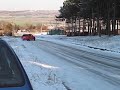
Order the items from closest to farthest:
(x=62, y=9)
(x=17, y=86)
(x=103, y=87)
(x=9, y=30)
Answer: (x=17, y=86), (x=103, y=87), (x=62, y=9), (x=9, y=30)

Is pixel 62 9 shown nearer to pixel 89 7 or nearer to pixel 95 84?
pixel 89 7

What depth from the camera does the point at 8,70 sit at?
17.3 feet

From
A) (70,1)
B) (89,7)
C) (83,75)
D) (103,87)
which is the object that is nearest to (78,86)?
(103,87)

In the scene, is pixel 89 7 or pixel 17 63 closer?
pixel 17 63

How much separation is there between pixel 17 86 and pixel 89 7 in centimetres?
6636

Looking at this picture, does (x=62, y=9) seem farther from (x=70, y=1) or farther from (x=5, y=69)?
(x=5, y=69)

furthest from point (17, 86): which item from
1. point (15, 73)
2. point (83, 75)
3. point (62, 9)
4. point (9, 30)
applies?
point (9, 30)

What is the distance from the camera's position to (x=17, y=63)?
5246mm

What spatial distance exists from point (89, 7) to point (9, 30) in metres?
67.5

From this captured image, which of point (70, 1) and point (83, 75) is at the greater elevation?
point (70, 1)

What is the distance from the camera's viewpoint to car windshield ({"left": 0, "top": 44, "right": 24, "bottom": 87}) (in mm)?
5070

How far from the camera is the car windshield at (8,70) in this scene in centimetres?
507

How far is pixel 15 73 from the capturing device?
519 centimetres

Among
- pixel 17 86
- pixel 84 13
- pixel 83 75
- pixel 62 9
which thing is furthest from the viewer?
pixel 62 9
